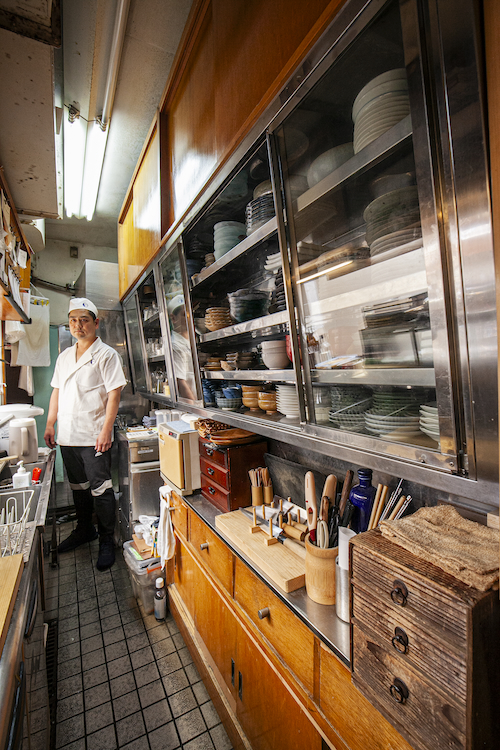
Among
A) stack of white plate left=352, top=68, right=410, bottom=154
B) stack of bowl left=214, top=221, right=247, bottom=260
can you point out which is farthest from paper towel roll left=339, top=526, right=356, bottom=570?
stack of bowl left=214, top=221, right=247, bottom=260

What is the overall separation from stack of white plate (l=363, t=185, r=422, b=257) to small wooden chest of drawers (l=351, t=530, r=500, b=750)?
0.73m

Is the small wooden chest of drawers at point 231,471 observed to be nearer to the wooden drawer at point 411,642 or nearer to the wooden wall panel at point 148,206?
the wooden drawer at point 411,642

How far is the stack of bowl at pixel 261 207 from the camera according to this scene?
1.51m

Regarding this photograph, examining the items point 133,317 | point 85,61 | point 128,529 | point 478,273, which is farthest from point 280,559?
point 133,317

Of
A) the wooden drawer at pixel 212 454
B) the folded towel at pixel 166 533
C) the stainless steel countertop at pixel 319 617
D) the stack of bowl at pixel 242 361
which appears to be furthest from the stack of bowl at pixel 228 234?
the folded towel at pixel 166 533

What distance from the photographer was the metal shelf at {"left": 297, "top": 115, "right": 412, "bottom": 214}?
851 mm

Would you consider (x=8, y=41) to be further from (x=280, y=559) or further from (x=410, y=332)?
(x=280, y=559)

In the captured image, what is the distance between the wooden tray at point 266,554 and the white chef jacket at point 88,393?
2.00 metres

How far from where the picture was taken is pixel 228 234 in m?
1.91

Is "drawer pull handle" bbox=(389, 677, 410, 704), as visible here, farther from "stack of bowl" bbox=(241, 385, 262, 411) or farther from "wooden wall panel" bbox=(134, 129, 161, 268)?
"wooden wall panel" bbox=(134, 129, 161, 268)

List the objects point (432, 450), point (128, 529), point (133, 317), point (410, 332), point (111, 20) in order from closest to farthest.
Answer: point (432, 450) → point (410, 332) → point (111, 20) → point (128, 529) → point (133, 317)

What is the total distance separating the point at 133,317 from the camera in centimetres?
410

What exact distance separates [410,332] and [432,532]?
492mm

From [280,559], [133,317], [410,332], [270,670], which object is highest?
[133,317]
